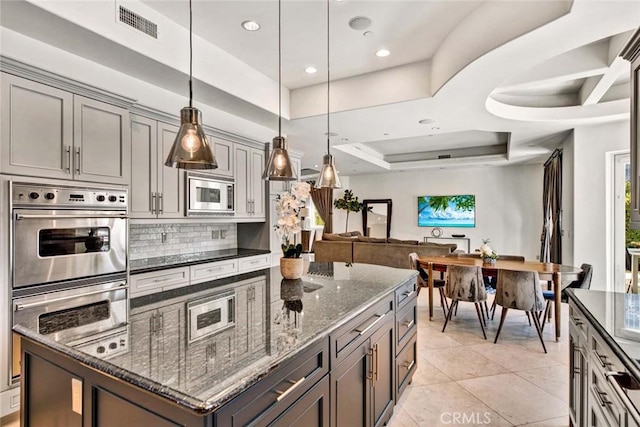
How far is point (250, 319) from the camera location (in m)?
1.49

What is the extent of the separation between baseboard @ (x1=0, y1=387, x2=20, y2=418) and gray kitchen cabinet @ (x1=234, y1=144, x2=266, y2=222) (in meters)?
2.58

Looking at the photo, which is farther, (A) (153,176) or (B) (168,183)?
(B) (168,183)

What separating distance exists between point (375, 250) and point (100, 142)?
512 cm

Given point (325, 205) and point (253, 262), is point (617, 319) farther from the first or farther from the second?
point (325, 205)

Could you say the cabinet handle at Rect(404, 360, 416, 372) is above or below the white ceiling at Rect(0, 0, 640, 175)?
below

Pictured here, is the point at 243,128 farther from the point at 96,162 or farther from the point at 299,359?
the point at 299,359

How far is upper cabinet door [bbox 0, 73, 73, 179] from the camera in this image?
217cm

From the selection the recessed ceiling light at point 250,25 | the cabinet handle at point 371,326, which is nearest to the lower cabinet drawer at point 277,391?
the cabinet handle at point 371,326

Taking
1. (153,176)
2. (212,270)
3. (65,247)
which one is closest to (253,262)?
(212,270)

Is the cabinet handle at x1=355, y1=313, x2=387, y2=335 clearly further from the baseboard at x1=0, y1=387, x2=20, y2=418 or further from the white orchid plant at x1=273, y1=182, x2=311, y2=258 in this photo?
the baseboard at x1=0, y1=387, x2=20, y2=418

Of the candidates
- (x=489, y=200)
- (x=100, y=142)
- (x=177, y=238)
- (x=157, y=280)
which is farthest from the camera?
(x=489, y=200)

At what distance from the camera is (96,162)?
8.70 feet

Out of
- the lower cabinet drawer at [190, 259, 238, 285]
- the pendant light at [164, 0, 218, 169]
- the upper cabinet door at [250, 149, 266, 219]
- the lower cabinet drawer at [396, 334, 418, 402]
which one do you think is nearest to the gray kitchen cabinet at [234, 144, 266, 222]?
the upper cabinet door at [250, 149, 266, 219]

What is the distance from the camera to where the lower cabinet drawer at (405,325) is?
2402 millimetres
